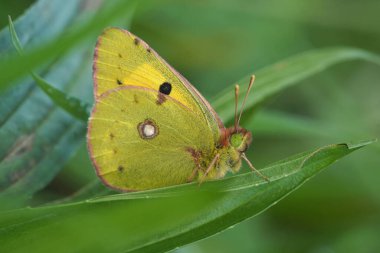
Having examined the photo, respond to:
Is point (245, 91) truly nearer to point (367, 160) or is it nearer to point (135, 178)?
point (135, 178)

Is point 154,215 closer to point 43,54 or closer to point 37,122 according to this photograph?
point 43,54

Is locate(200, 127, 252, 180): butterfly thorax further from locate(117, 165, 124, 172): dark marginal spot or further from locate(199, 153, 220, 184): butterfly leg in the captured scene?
locate(117, 165, 124, 172): dark marginal spot

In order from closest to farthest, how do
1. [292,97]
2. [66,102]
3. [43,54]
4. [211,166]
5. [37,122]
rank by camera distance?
[43,54] → [66,102] → [211,166] → [37,122] → [292,97]

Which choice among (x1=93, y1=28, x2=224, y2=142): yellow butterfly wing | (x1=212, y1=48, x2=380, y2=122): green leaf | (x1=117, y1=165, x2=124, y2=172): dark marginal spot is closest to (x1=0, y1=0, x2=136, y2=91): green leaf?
(x1=93, y1=28, x2=224, y2=142): yellow butterfly wing

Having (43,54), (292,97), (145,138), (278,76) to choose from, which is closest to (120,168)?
(145,138)

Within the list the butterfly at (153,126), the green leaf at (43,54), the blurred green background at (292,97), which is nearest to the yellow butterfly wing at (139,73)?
A: the butterfly at (153,126)

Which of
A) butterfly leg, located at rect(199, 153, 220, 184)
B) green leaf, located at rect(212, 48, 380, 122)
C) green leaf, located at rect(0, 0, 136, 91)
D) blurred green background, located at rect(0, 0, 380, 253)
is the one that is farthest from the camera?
blurred green background, located at rect(0, 0, 380, 253)

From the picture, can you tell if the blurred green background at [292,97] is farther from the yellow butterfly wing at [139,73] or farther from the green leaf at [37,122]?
the yellow butterfly wing at [139,73]
